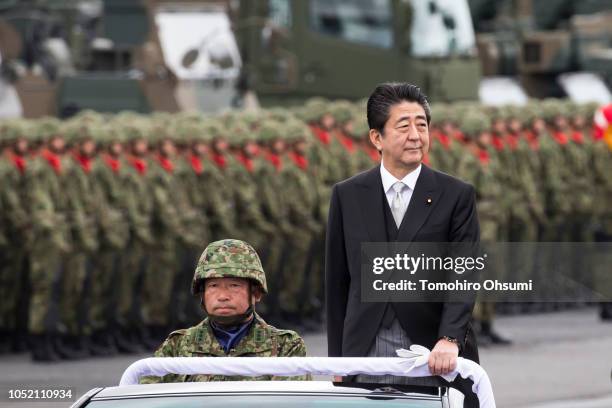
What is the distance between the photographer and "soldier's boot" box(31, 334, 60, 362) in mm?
16172

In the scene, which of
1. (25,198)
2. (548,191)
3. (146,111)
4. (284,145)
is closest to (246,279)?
(25,198)

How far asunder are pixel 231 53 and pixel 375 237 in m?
13.9

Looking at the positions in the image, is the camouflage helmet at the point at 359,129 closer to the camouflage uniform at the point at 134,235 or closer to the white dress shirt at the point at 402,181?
the camouflage uniform at the point at 134,235

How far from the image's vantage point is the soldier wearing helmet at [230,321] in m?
6.03

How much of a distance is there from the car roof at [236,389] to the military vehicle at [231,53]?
14066 mm

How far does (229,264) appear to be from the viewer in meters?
6.02

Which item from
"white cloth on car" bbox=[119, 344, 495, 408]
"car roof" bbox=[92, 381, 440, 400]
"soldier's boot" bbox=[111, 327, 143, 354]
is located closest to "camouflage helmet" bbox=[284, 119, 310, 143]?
"soldier's boot" bbox=[111, 327, 143, 354]

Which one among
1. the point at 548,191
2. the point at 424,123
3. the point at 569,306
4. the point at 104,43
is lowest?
the point at 569,306

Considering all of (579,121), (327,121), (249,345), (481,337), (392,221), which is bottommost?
(481,337)

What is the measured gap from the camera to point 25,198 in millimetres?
16172

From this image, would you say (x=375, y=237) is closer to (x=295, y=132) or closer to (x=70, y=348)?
(x=70, y=348)

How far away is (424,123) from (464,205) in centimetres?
27

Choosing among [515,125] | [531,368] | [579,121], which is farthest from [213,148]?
[579,121]

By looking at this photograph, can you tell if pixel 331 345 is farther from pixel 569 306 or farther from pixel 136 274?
pixel 569 306
